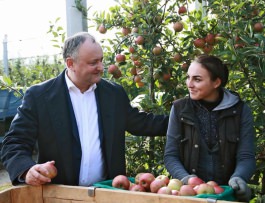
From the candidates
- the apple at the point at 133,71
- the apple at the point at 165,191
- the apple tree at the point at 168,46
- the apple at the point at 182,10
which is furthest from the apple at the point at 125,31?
the apple at the point at 165,191

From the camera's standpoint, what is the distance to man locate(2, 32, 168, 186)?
8.00 ft

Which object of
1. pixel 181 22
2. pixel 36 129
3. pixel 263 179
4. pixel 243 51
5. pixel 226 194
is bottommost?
pixel 263 179

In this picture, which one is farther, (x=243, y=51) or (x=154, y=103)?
(x=154, y=103)

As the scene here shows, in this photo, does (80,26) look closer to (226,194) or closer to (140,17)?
(140,17)

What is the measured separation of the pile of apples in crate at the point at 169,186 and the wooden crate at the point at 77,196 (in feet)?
0.41

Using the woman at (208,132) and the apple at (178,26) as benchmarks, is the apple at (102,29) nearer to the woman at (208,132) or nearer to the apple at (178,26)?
the apple at (178,26)

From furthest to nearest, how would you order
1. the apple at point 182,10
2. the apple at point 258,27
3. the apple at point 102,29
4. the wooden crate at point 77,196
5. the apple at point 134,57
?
1. the apple at point 102,29
2. the apple at point 182,10
3. the apple at point 134,57
4. the apple at point 258,27
5. the wooden crate at point 77,196

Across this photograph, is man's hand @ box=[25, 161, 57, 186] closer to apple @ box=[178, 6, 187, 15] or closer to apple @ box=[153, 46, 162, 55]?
apple @ box=[153, 46, 162, 55]

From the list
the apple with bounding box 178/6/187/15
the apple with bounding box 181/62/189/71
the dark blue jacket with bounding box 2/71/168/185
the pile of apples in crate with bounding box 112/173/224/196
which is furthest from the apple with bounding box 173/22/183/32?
the pile of apples in crate with bounding box 112/173/224/196

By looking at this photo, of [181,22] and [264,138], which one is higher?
[181,22]

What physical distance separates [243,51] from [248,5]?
0.52m

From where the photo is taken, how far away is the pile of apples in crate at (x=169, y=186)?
207 centimetres

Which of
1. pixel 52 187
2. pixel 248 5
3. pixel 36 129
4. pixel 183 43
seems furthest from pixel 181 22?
pixel 52 187

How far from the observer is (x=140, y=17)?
11.2 ft
